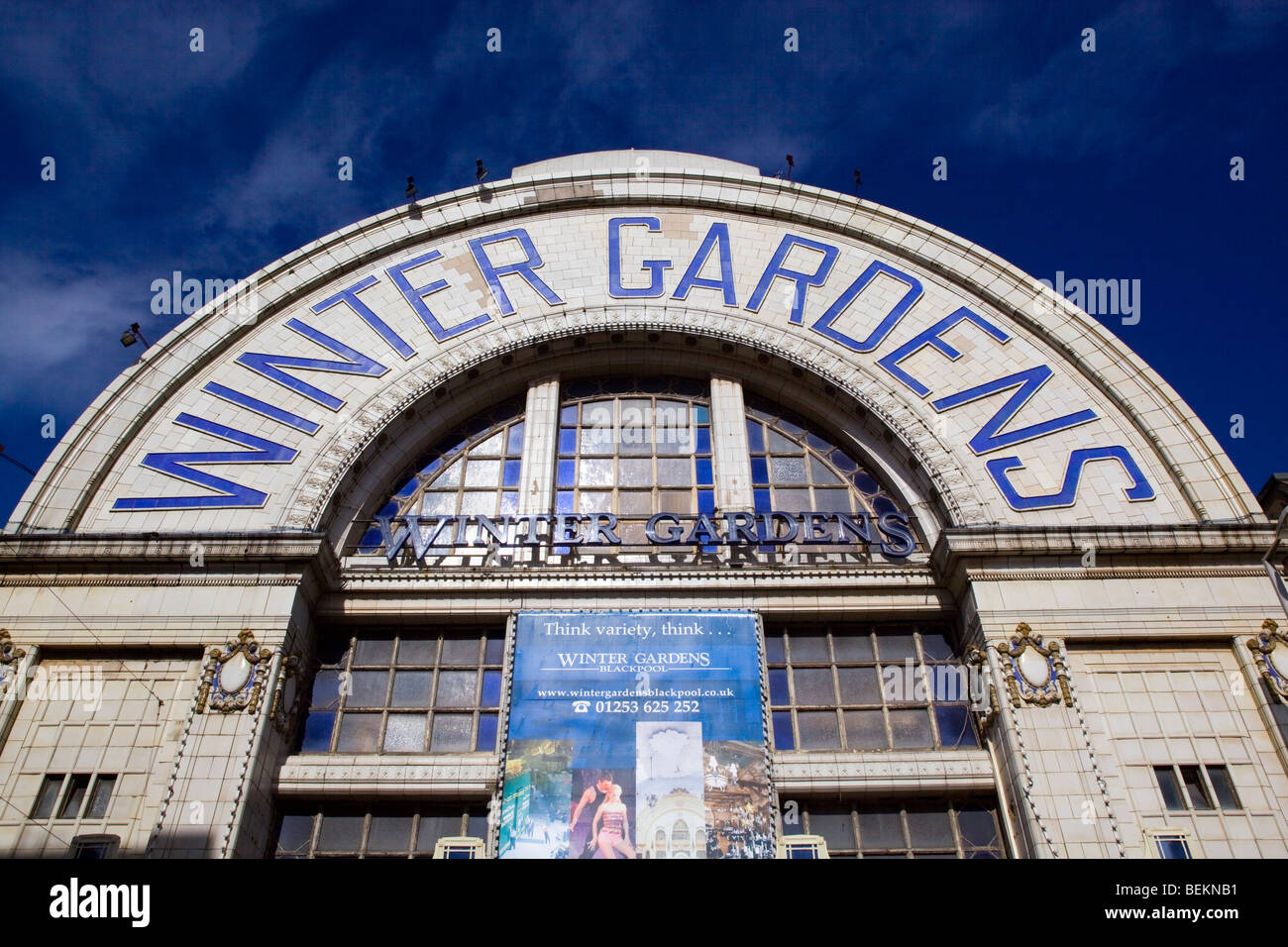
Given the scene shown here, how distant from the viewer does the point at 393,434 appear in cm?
2438

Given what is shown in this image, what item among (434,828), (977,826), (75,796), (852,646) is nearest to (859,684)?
(852,646)

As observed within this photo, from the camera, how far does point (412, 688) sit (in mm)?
21375

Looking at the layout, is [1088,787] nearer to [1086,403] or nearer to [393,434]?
[1086,403]

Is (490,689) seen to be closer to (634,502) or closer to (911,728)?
(634,502)

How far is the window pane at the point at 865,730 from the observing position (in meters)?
20.4

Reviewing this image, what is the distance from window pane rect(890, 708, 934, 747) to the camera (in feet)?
66.9

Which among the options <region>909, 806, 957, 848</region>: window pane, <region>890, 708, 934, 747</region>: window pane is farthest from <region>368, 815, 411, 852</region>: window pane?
<region>890, 708, 934, 747</region>: window pane

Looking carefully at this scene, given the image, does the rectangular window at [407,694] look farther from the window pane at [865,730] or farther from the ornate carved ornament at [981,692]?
the ornate carved ornament at [981,692]

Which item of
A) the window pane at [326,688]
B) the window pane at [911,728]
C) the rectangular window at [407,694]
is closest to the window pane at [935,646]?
the window pane at [911,728]

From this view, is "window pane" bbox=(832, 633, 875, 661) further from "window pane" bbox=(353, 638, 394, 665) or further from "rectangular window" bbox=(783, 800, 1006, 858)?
"window pane" bbox=(353, 638, 394, 665)

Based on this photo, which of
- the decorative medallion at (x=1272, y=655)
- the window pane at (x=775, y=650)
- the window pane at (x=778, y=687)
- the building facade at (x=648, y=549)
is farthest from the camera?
the window pane at (x=775, y=650)

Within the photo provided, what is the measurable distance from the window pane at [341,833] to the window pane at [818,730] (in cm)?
880

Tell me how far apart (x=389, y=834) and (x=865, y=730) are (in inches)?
377
